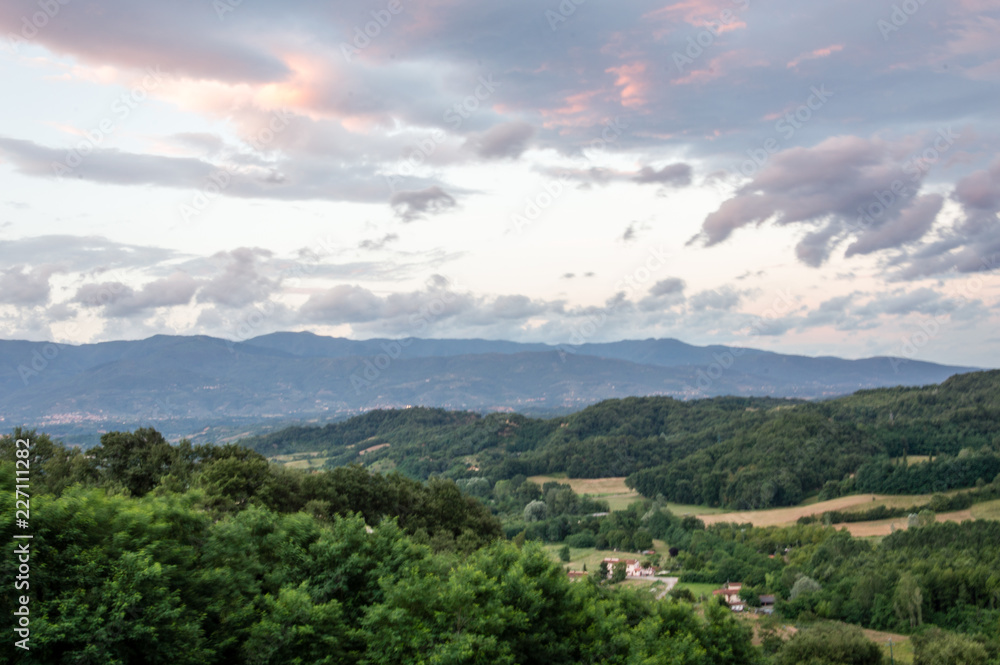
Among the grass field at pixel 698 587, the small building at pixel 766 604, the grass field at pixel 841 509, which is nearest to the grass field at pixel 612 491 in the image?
the grass field at pixel 841 509

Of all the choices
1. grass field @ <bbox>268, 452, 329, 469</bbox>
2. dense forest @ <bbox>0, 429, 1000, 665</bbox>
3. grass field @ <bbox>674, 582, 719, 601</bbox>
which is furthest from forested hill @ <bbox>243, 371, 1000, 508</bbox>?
dense forest @ <bbox>0, 429, 1000, 665</bbox>

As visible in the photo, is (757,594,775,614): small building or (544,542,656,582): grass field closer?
(757,594,775,614): small building

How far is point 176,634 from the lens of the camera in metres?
14.9

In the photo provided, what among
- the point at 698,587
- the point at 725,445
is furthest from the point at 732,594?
the point at 725,445

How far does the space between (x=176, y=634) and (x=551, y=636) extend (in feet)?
32.7

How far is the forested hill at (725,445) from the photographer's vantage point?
367 feet

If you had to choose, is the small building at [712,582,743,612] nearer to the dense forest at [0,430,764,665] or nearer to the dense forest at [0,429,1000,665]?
the dense forest at [0,429,1000,665]

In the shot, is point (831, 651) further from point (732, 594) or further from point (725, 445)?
point (725, 445)

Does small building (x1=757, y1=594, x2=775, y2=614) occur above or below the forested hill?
below

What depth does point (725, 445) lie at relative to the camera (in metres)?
140

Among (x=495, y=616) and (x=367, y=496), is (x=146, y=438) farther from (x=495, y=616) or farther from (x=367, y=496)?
(x=495, y=616)

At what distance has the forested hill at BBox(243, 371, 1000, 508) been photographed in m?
112

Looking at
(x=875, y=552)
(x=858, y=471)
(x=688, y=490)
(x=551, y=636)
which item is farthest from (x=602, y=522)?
(x=551, y=636)

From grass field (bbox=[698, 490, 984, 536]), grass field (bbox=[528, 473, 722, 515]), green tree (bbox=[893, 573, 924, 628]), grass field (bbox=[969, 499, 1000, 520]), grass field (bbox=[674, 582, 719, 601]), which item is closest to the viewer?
green tree (bbox=[893, 573, 924, 628])
